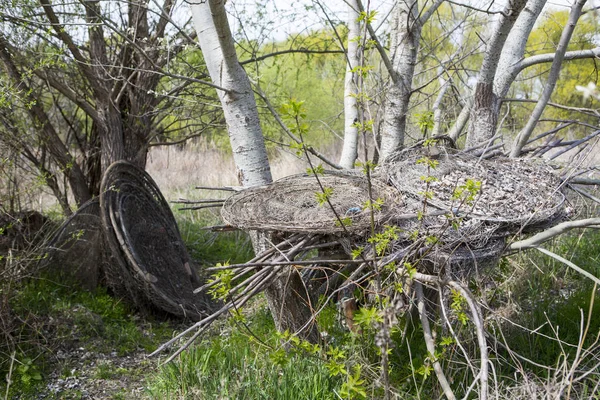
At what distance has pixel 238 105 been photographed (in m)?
3.32

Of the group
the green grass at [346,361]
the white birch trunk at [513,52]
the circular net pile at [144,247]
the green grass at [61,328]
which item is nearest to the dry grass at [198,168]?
the circular net pile at [144,247]

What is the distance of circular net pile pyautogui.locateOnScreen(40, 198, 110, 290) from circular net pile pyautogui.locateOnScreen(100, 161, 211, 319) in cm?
21

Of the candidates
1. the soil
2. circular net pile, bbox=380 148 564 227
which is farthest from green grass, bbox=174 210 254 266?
circular net pile, bbox=380 148 564 227

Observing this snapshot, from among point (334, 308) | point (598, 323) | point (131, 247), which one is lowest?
point (598, 323)

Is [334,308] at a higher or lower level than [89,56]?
lower

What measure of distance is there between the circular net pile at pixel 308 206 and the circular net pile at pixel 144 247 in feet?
6.79

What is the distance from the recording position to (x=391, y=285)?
2480 millimetres

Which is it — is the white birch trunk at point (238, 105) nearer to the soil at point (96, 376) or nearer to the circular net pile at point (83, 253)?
the soil at point (96, 376)

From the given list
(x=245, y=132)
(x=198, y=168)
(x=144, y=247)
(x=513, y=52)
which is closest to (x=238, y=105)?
(x=245, y=132)

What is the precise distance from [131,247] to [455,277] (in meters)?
3.21

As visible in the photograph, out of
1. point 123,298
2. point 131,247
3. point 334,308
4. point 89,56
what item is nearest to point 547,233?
point 334,308

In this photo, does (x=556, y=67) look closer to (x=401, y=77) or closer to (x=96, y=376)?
(x=401, y=77)

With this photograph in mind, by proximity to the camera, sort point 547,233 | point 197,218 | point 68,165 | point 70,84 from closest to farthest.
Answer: point 547,233 < point 68,165 < point 70,84 < point 197,218

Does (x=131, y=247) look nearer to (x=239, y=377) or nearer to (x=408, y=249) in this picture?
(x=239, y=377)
